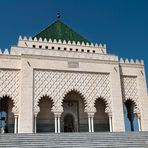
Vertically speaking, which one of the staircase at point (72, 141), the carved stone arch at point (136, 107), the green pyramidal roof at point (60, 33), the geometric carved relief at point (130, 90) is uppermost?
the green pyramidal roof at point (60, 33)

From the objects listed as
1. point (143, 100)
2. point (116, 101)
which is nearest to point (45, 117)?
point (116, 101)

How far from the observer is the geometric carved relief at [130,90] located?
14.7 m

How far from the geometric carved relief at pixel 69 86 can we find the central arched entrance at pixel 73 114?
0.57 m

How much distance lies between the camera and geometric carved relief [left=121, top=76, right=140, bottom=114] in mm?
14672

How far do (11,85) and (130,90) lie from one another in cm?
598

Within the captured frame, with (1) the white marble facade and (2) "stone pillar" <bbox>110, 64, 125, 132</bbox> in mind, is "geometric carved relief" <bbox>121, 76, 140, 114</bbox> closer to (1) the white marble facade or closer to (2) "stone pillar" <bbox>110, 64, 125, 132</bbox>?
(1) the white marble facade

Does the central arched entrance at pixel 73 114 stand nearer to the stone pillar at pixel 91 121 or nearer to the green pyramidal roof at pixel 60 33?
the stone pillar at pixel 91 121

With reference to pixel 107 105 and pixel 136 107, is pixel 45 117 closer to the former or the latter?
pixel 107 105

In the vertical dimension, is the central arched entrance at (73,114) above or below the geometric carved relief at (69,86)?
below

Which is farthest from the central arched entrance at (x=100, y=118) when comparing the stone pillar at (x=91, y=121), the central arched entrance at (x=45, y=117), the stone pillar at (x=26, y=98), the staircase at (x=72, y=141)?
the staircase at (x=72, y=141)

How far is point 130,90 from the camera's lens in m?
14.9

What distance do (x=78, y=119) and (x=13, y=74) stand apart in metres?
3.83

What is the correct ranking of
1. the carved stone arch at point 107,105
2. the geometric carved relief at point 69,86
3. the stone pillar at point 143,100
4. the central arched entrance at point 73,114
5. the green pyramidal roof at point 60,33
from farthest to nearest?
the green pyramidal roof at point 60,33
the stone pillar at point 143,100
the central arched entrance at point 73,114
the carved stone arch at point 107,105
the geometric carved relief at point 69,86

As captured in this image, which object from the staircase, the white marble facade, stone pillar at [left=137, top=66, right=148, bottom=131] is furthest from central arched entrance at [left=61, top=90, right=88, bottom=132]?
the staircase
